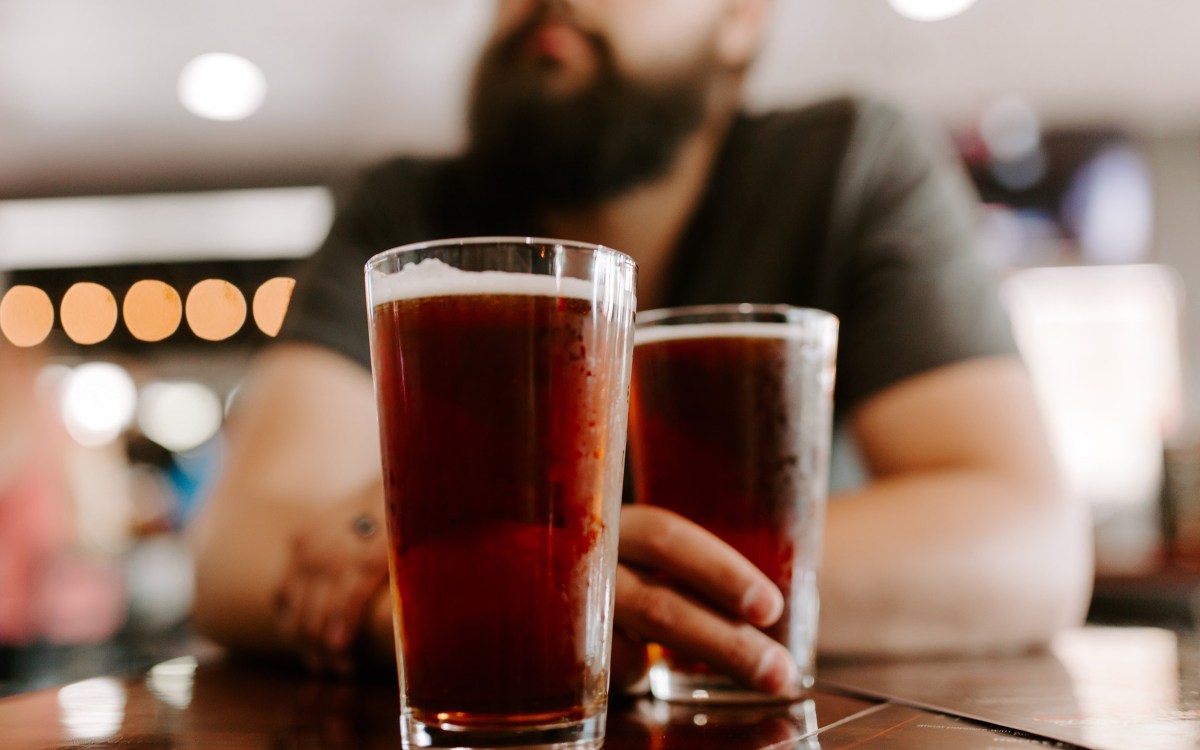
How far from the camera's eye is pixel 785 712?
2.09 feet

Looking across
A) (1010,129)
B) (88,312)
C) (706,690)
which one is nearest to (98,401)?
(88,312)

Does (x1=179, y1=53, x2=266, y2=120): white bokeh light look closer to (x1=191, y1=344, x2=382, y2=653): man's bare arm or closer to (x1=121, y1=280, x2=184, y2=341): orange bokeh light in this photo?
(x1=121, y1=280, x2=184, y2=341): orange bokeh light

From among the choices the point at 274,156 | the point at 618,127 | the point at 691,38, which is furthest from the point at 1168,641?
the point at 274,156

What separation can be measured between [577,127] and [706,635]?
1315 mm

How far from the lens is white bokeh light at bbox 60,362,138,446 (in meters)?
6.97

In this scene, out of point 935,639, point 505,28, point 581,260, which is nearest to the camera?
point 581,260

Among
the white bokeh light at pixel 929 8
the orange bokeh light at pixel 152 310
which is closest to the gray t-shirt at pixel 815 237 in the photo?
the white bokeh light at pixel 929 8

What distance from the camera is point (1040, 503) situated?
122 cm

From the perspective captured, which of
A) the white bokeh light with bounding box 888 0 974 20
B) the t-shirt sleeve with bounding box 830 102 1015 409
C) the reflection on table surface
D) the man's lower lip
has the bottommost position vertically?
the reflection on table surface

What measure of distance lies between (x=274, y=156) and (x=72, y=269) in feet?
6.09

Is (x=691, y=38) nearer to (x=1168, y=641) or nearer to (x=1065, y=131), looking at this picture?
(x=1168, y=641)

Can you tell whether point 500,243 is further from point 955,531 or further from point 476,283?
point 955,531

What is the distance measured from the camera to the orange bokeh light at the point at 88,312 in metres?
6.72

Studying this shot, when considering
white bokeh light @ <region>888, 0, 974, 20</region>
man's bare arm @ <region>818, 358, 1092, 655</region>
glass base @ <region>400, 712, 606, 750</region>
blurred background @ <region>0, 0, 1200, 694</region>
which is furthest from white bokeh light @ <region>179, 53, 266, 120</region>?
glass base @ <region>400, 712, 606, 750</region>
